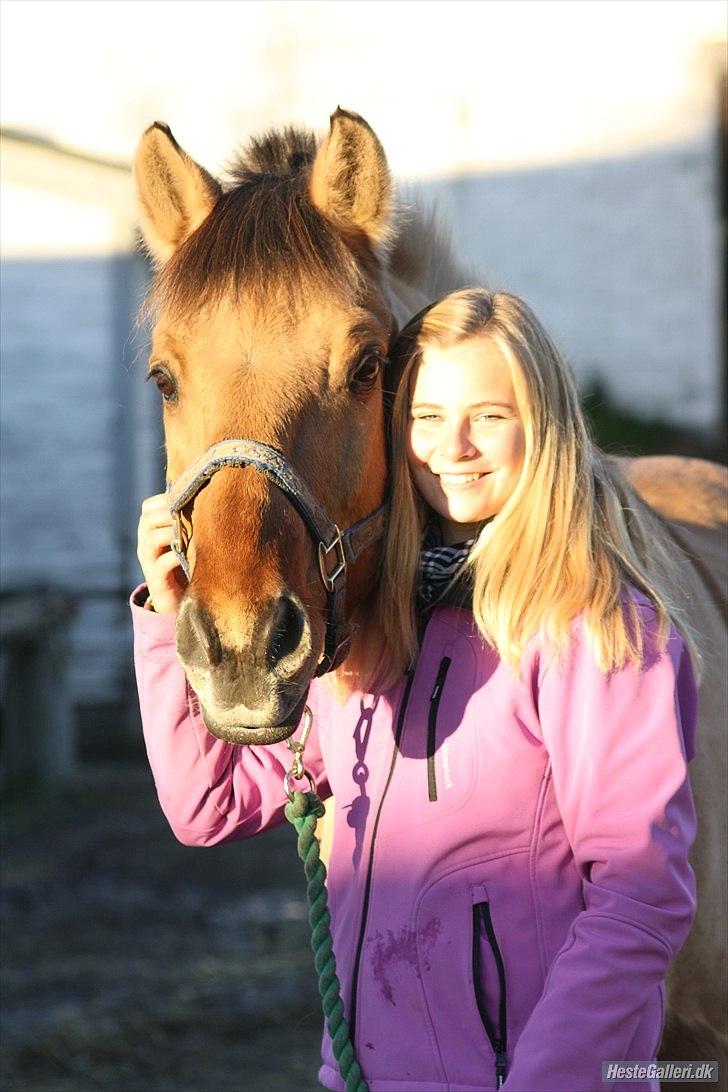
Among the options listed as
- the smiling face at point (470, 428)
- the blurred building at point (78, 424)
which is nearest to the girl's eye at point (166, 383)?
the smiling face at point (470, 428)

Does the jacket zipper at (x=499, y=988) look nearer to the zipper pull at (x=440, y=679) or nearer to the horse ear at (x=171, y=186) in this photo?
the zipper pull at (x=440, y=679)

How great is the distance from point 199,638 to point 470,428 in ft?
1.82

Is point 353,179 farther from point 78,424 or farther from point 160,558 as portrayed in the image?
point 78,424

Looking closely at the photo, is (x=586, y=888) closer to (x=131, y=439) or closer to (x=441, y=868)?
(x=441, y=868)

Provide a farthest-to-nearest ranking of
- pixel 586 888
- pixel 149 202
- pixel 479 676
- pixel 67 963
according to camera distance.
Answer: pixel 67 963 → pixel 149 202 → pixel 479 676 → pixel 586 888

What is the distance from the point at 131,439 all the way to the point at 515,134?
427 centimetres

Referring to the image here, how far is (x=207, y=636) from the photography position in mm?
1777

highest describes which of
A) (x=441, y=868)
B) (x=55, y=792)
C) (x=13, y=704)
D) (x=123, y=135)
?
(x=123, y=135)

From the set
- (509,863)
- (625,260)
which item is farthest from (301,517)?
(625,260)

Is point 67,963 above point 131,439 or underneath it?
underneath

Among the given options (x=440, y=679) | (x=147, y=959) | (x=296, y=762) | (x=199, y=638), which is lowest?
(x=147, y=959)

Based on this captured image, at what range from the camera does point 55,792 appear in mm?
7113

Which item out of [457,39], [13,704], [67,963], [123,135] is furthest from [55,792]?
[457,39]

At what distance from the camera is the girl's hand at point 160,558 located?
207cm
